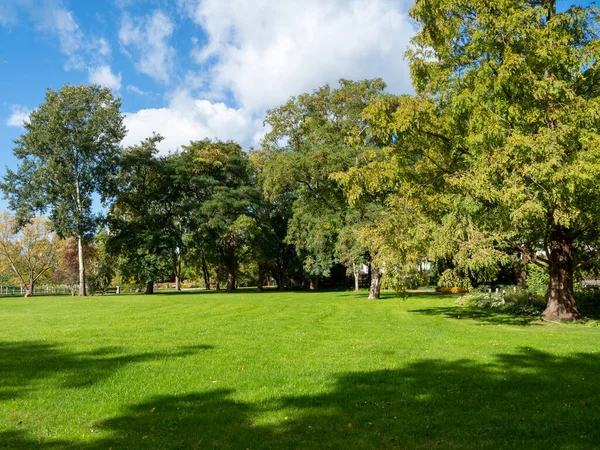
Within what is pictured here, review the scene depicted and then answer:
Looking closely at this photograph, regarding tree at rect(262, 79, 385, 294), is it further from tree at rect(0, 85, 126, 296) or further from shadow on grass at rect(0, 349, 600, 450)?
shadow on grass at rect(0, 349, 600, 450)

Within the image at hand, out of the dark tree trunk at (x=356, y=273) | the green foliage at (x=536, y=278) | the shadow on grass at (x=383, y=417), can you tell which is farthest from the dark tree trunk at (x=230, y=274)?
the shadow on grass at (x=383, y=417)

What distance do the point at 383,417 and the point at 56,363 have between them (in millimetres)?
6556

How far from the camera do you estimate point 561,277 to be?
16547mm

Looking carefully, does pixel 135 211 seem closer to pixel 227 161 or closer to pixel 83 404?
pixel 227 161

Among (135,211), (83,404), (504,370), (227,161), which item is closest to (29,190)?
(135,211)

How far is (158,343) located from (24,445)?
6.13m

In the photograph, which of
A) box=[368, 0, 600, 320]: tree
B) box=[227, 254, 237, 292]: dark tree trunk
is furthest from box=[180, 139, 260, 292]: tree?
box=[368, 0, 600, 320]: tree

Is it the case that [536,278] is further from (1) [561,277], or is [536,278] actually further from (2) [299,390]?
(2) [299,390]

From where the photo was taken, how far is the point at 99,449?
4738 millimetres

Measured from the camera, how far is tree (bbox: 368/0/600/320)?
1313cm

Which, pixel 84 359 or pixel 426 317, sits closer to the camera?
pixel 84 359

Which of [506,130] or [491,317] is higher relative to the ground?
[506,130]

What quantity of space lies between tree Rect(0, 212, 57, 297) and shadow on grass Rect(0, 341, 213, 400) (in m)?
43.1

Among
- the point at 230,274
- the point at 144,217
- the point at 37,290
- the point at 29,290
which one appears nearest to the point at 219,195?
the point at 144,217
